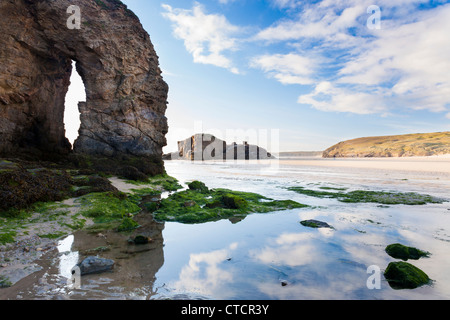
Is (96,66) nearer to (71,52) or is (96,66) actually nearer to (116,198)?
(71,52)

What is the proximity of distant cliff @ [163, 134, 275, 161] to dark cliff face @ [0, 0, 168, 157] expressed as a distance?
3641 inches

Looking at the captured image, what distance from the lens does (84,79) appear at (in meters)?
20.9

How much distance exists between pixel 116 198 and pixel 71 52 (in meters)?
15.9

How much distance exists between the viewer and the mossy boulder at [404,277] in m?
4.61

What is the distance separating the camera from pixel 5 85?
54.4 ft

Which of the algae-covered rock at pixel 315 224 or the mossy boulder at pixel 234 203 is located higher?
the mossy boulder at pixel 234 203

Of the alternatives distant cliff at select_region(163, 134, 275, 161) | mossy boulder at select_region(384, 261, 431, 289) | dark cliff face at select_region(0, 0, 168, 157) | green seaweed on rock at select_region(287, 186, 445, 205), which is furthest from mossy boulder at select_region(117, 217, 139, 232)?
distant cliff at select_region(163, 134, 275, 161)

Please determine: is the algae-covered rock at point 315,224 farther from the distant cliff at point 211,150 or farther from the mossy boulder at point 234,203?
the distant cliff at point 211,150

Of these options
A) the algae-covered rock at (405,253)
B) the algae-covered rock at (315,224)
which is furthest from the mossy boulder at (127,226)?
→ the algae-covered rock at (405,253)

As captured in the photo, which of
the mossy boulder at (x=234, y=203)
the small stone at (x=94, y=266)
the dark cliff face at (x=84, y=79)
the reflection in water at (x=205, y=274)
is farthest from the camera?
the dark cliff face at (x=84, y=79)

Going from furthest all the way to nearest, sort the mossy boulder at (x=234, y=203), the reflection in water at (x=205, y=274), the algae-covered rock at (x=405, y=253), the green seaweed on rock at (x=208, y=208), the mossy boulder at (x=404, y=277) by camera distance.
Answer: the mossy boulder at (x=234, y=203) < the green seaweed on rock at (x=208, y=208) < the algae-covered rock at (x=405, y=253) < the mossy boulder at (x=404, y=277) < the reflection in water at (x=205, y=274)

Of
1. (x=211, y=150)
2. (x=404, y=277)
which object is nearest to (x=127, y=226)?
(x=404, y=277)

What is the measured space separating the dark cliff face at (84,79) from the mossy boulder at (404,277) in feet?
68.4

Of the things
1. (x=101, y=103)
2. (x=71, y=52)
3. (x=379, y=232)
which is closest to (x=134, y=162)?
(x=101, y=103)
